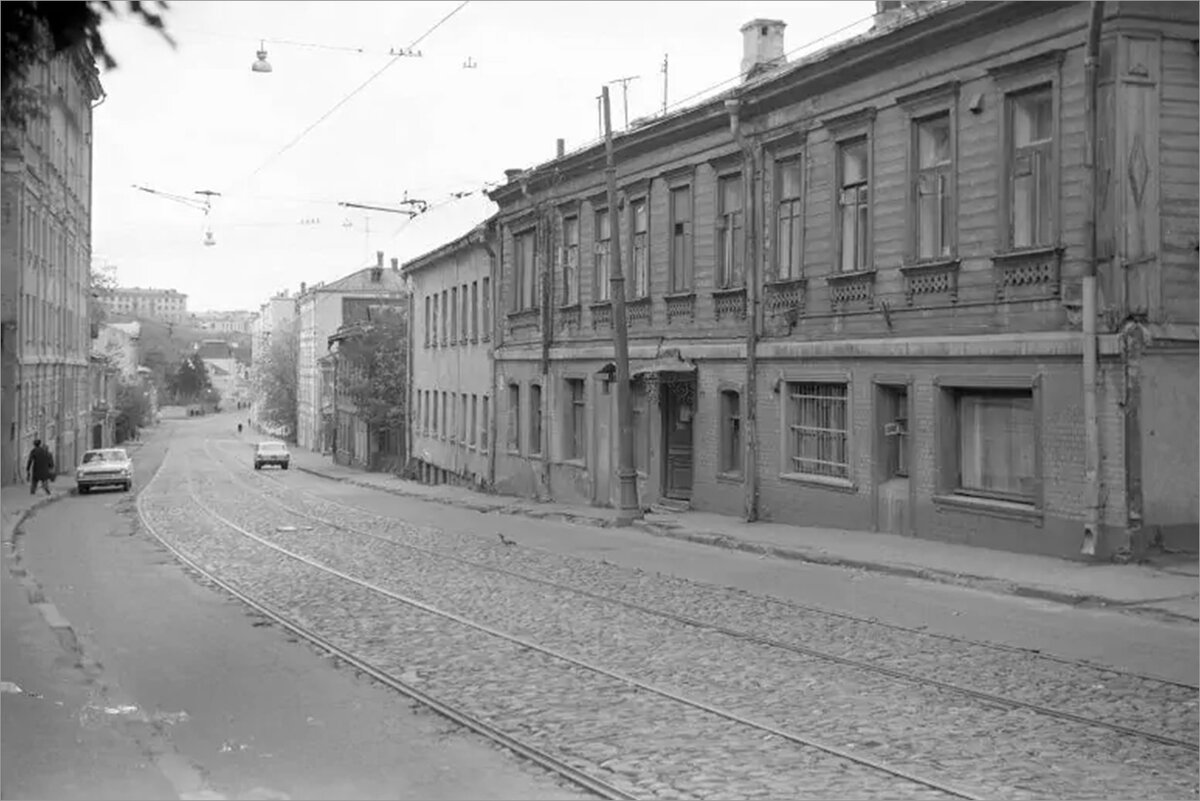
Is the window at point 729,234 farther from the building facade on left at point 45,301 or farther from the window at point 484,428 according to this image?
the building facade on left at point 45,301

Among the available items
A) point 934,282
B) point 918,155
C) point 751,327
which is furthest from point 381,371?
point 934,282

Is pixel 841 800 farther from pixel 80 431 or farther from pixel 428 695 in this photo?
pixel 80 431

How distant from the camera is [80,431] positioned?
59438 millimetres

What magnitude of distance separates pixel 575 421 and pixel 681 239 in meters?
7.03

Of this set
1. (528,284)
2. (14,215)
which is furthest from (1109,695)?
(14,215)

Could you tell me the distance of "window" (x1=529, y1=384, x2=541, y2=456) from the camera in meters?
34.0

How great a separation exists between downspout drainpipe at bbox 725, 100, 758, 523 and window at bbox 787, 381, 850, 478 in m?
0.82

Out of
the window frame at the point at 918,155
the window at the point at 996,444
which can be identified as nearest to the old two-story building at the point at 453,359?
the window frame at the point at 918,155

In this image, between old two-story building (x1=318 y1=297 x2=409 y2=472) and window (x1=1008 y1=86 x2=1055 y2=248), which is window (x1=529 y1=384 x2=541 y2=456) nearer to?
window (x1=1008 y1=86 x2=1055 y2=248)

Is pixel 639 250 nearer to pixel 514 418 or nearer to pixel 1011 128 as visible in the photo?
pixel 514 418

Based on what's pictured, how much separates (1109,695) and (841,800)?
3482 mm

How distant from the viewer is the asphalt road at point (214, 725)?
7219 mm

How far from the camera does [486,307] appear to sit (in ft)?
128

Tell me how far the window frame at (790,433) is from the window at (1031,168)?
4188mm
